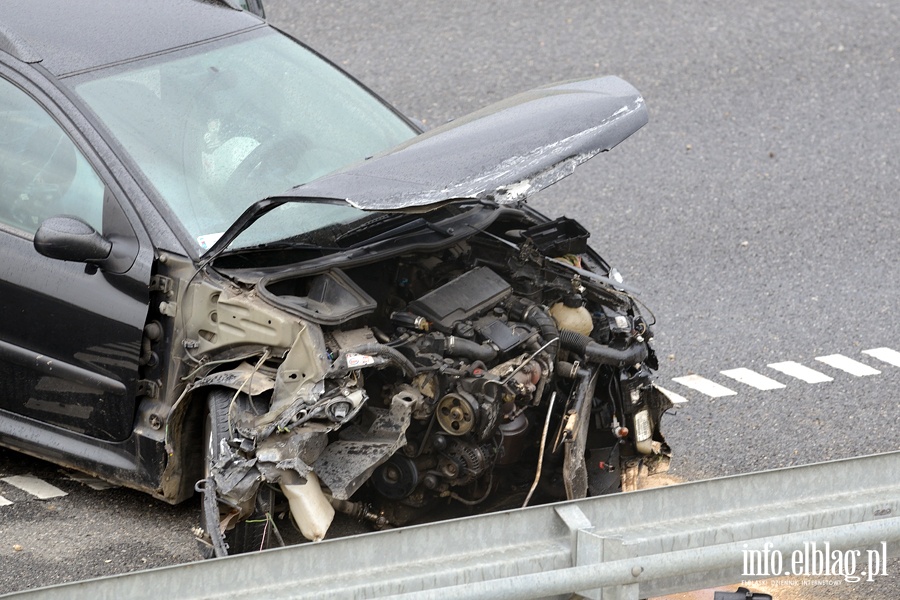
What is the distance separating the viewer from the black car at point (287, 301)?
4863 mm

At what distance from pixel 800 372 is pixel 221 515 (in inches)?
142

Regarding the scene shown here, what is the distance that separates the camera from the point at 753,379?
6934mm

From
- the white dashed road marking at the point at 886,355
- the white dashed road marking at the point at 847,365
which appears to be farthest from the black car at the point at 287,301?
the white dashed road marking at the point at 886,355

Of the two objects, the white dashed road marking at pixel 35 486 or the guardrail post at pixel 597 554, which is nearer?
the guardrail post at pixel 597 554

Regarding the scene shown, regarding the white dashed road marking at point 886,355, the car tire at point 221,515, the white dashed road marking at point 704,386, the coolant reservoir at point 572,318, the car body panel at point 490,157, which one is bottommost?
the car tire at point 221,515

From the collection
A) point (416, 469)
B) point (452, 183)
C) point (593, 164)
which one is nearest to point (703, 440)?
point (416, 469)

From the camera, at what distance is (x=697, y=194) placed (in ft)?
29.2

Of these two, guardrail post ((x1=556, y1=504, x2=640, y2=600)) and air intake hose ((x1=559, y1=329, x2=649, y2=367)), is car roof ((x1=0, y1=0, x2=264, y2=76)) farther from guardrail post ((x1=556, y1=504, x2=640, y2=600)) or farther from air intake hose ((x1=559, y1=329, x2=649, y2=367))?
guardrail post ((x1=556, y1=504, x2=640, y2=600))

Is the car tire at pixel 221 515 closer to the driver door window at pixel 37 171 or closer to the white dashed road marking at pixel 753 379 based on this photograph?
the driver door window at pixel 37 171

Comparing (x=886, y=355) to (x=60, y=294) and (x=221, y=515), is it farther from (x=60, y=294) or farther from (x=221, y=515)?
(x=60, y=294)
